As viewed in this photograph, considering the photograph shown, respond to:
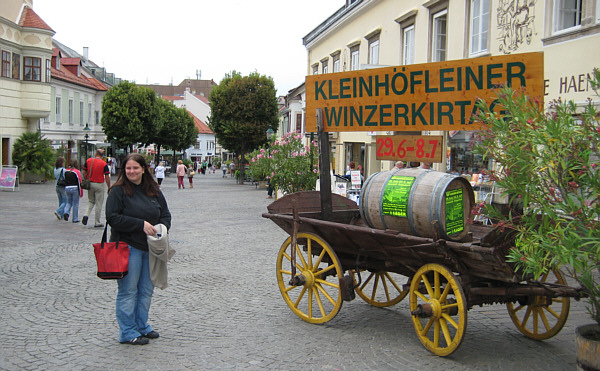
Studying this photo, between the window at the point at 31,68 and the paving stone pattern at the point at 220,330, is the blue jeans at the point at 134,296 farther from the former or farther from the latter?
the window at the point at 31,68

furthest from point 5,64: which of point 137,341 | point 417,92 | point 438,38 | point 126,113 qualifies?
point 417,92

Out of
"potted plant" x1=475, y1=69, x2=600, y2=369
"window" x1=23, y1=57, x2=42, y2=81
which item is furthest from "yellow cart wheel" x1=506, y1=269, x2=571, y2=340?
"window" x1=23, y1=57, x2=42, y2=81

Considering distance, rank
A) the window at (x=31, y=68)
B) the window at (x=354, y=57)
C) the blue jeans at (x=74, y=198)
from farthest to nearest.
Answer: the window at (x=31, y=68) → the window at (x=354, y=57) → the blue jeans at (x=74, y=198)

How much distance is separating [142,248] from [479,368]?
3038 millimetres

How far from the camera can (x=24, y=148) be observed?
2966 centimetres

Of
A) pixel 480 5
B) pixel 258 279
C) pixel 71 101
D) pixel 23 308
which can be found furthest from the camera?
pixel 71 101

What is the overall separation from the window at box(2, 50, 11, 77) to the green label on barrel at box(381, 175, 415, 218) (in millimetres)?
27879

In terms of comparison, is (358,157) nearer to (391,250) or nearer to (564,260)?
(391,250)

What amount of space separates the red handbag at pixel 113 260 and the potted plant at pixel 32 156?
26.8 meters

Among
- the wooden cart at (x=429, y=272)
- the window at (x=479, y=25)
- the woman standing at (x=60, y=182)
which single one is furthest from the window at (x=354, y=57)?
the wooden cart at (x=429, y=272)

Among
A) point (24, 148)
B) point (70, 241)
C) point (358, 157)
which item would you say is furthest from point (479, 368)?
point (24, 148)

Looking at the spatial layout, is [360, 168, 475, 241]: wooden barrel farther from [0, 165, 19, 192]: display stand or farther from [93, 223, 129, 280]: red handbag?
[0, 165, 19, 192]: display stand

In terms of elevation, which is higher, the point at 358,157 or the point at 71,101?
the point at 71,101

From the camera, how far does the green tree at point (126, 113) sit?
44594 mm
